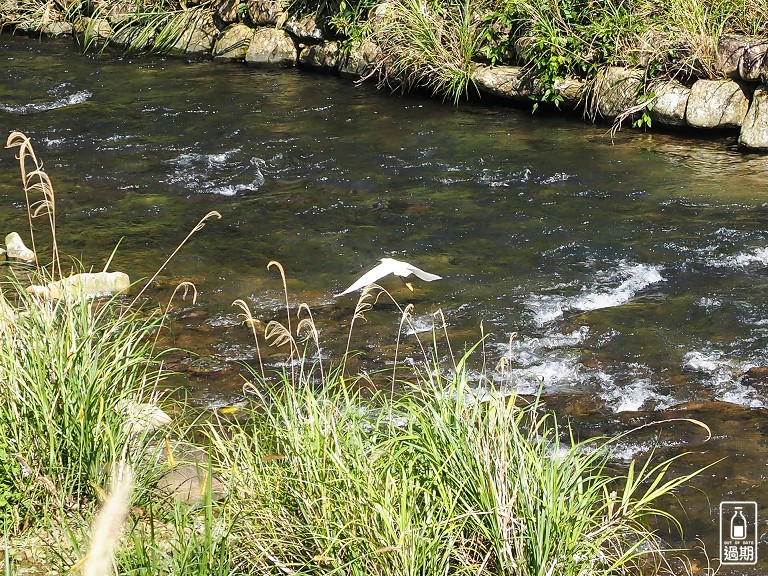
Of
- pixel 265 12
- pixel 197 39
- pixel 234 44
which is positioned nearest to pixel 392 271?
pixel 265 12

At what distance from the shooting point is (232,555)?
2.92 m

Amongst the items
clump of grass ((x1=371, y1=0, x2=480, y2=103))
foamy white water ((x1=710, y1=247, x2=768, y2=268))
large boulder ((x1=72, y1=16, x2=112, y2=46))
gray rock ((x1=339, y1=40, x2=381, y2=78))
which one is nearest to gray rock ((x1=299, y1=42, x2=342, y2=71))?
gray rock ((x1=339, y1=40, x2=381, y2=78))

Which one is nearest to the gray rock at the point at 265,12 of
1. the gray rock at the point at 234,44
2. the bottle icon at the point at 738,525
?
the gray rock at the point at 234,44

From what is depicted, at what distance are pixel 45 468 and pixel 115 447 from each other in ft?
0.82

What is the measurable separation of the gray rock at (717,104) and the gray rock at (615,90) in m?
0.57

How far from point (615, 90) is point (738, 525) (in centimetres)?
653

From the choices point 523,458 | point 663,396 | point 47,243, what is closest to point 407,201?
point 47,243

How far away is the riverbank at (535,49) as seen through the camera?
9.24m

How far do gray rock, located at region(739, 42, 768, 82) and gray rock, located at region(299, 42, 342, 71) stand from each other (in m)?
5.18

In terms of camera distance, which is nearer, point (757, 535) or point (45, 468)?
point (45, 468)

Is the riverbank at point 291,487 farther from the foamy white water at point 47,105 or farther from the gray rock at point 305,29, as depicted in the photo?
the gray rock at point 305,29

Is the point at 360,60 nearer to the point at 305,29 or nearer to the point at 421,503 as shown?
the point at 305,29

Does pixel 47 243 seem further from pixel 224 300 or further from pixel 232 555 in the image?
pixel 232 555

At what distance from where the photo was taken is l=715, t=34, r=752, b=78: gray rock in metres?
9.13
